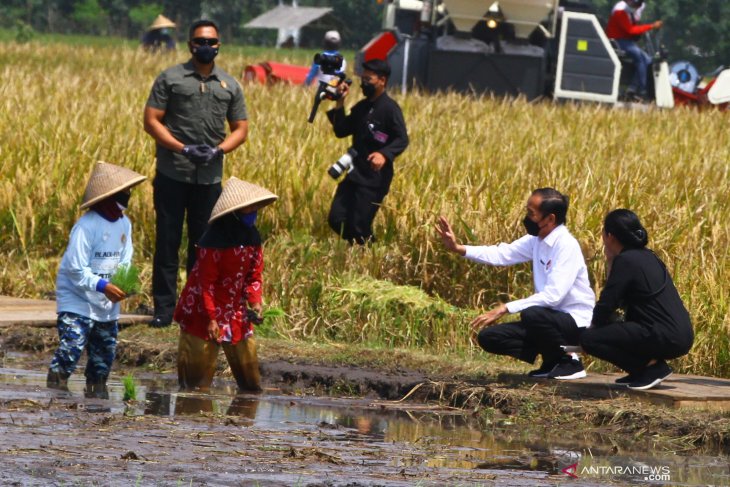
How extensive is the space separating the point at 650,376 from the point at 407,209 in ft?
12.3

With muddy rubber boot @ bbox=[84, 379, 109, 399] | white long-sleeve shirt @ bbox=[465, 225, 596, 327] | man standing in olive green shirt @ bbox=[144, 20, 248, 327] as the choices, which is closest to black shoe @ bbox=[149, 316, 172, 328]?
man standing in olive green shirt @ bbox=[144, 20, 248, 327]

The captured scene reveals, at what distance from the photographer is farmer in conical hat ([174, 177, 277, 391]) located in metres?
8.41

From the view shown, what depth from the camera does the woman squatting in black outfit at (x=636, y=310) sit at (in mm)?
8383

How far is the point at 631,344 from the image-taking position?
8.48 metres

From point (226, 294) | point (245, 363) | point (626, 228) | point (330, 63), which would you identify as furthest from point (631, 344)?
point (330, 63)

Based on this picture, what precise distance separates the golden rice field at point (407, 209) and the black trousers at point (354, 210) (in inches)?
6.0

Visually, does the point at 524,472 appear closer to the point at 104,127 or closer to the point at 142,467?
A: the point at 142,467

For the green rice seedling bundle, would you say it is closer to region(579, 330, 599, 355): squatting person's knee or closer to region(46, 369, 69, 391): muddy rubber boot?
region(46, 369, 69, 391): muddy rubber boot

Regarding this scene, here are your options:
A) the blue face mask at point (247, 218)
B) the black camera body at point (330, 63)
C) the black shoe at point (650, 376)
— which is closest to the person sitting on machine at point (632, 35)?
the black camera body at point (330, 63)

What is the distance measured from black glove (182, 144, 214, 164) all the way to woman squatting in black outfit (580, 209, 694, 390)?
10.2ft

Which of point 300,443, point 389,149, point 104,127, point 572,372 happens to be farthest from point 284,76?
point 300,443

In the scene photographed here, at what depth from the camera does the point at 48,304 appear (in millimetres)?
11250

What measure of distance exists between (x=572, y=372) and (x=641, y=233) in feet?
3.32

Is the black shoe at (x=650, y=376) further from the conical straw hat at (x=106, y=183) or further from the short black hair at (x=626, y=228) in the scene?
the conical straw hat at (x=106, y=183)
